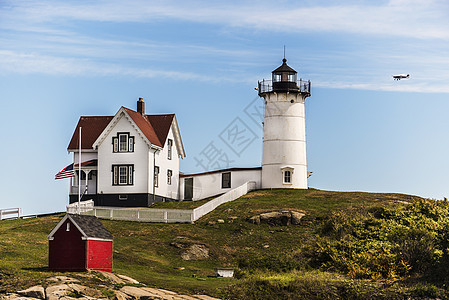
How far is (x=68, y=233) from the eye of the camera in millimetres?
31078

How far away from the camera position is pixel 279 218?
1892 inches

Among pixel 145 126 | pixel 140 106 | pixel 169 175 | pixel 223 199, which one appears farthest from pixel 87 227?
pixel 140 106

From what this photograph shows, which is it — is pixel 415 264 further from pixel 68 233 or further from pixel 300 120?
pixel 300 120

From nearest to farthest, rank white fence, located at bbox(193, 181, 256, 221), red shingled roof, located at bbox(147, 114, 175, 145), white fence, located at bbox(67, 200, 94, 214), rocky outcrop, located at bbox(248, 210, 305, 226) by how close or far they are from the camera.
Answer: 1. rocky outcrop, located at bbox(248, 210, 305, 226)
2. white fence, located at bbox(67, 200, 94, 214)
3. white fence, located at bbox(193, 181, 256, 221)
4. red shingled roof, located at bbox(147, 114, 175, 145)

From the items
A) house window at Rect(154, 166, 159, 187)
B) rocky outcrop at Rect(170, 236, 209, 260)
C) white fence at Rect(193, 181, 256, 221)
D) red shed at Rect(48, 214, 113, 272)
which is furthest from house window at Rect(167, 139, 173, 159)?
red shed at Rect(48, 214, 113, 272)

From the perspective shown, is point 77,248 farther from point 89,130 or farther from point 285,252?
point 89,130

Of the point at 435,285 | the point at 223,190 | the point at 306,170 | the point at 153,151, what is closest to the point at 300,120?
the point at 306,170

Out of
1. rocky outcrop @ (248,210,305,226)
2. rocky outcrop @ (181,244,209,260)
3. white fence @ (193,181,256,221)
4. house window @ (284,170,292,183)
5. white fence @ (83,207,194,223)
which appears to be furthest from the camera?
house window @ (284,170,292,183)

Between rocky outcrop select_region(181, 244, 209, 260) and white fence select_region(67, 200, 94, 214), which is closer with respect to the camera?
rocky outcrop select_region(181, 244, 209, 260)

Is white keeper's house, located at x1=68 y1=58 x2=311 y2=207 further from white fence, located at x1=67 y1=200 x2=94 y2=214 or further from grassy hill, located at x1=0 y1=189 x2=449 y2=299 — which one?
grassy hill, located at x1=0 y1=189 x2=449 y2=299

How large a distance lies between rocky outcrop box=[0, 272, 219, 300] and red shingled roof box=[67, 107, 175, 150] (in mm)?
29630

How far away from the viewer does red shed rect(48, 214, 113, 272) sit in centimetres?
3050

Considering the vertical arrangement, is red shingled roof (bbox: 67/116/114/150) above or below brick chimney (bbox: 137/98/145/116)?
below

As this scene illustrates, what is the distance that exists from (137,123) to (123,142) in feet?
6.36
